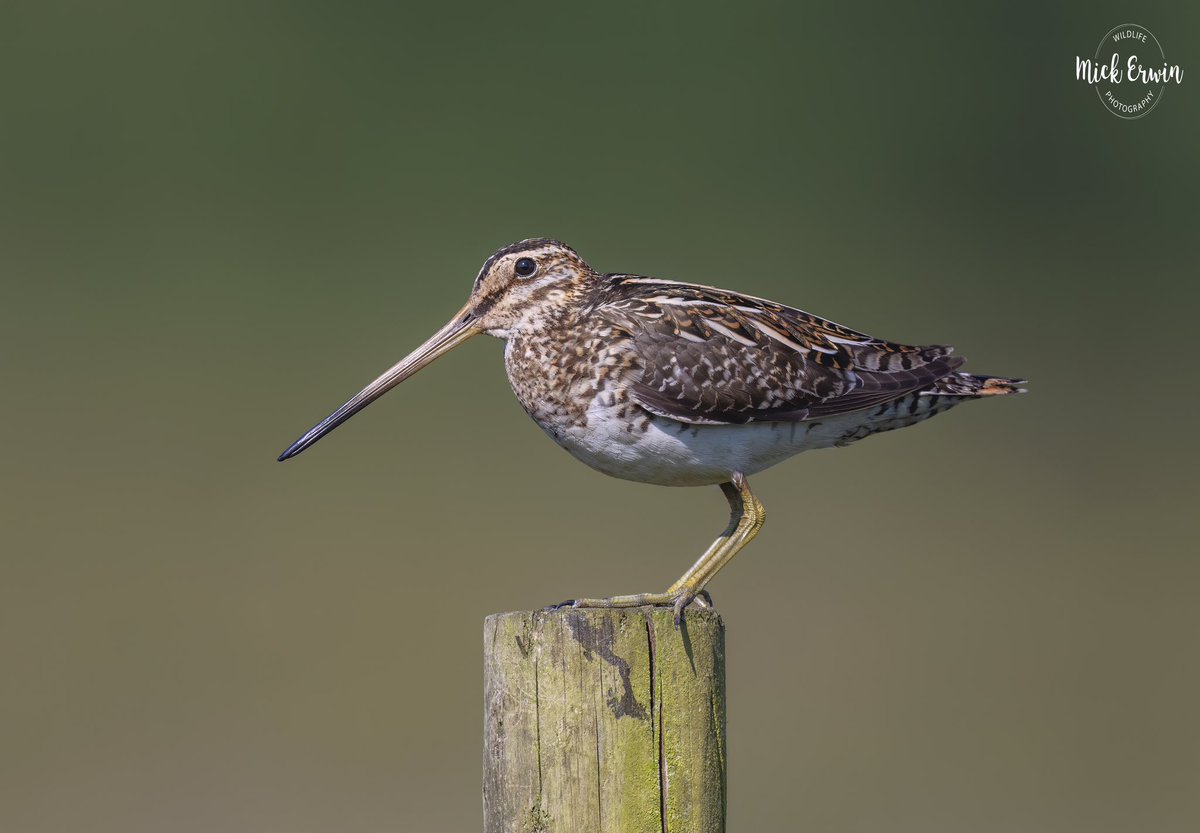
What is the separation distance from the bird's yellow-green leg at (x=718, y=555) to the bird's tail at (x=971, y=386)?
0.88 metres

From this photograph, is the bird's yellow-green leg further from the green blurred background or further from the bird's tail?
the green blurred background

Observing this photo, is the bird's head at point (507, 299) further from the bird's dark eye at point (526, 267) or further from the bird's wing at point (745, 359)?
the bird's wing at point (745, 359)

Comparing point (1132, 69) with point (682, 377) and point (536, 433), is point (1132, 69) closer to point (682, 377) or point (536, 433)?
point (536, 433)

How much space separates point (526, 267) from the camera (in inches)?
246

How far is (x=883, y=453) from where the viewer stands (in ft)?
51.8

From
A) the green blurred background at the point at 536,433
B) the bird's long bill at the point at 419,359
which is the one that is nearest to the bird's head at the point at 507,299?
the bird's long bill at the point at 419,359

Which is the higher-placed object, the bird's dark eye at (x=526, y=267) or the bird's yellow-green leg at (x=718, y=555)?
the bird's dark eye at (x=526, y=267)

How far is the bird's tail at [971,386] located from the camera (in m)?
6.30

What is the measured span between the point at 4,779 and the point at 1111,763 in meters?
7.64

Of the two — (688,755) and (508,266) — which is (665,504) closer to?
(508,266)

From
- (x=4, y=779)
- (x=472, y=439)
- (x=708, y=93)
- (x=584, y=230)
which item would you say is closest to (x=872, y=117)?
(x=708, y=93)

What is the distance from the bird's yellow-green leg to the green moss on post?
621 millimetres

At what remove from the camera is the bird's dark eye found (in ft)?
20.5

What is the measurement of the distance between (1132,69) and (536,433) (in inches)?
272
